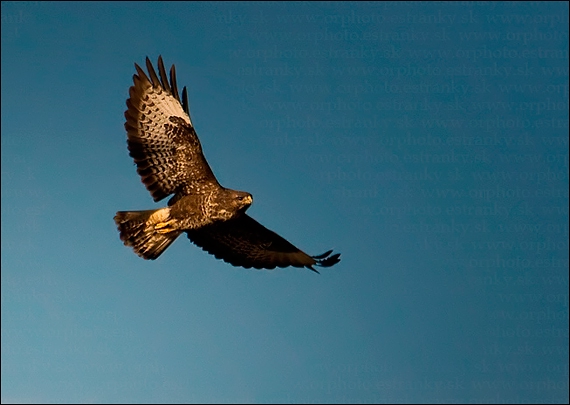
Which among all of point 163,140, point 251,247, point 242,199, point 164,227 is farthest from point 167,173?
point 251,247

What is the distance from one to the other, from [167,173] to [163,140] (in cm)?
50

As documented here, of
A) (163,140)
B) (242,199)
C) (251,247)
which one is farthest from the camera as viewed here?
(251,247)

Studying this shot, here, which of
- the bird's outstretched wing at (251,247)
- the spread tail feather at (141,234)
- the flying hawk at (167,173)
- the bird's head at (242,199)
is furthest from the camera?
the bird's outstretched wing at (251,247)

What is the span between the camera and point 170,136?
12492 mm

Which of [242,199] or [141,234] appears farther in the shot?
[141,234]

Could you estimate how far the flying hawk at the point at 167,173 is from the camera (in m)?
12.4

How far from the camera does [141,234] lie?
1267 centimetres

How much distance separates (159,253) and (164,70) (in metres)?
2.74

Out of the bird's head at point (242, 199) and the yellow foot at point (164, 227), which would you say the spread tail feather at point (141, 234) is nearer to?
the yellow foot at point (164, 227)

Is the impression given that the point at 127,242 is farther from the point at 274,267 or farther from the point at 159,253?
the point at 274,267

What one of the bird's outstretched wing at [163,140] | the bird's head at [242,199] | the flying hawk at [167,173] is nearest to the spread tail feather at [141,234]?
the flying hawk at [167,173]

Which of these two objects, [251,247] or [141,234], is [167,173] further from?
[251,247]

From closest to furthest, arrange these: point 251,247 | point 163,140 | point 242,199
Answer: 1. point 242,199
2. point 163,140
3. point 251,247

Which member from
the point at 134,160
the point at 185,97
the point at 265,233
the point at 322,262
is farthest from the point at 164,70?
the point at 322,262
